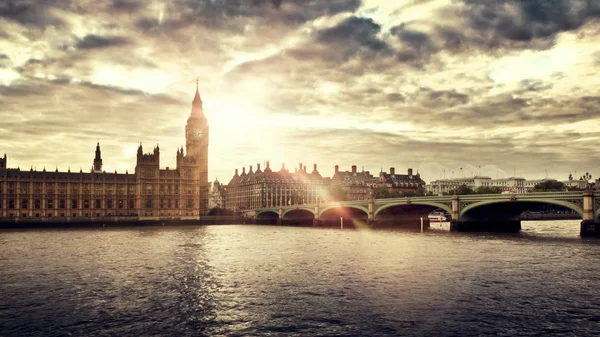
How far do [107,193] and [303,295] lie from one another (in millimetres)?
135974

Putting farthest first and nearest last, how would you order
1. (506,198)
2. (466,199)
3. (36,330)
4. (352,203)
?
(352,203) < (466,199) < (506,198) < (36,330)

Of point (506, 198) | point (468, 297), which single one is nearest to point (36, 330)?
point (468, 297)

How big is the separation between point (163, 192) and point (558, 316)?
473ft

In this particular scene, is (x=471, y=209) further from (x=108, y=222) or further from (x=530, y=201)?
(x=108, y=222)

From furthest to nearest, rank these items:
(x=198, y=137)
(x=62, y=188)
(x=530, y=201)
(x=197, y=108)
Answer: (x=197, y=108)
(x=198, y=137)
(x=62, y=188)
(x=530, y=201)

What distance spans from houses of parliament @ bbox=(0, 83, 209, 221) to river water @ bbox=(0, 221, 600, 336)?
335 feet

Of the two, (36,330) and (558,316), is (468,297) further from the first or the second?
(36,330)

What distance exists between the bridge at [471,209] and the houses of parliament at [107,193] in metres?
27.6

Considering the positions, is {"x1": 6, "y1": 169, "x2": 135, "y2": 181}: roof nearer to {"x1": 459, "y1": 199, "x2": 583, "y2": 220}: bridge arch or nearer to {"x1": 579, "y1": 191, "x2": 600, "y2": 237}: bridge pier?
{"x1": 459, "y1": 199, "x2": 583, "y2": 220}: bridge arch

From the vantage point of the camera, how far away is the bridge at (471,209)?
67000 millimetres

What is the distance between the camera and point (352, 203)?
372ft

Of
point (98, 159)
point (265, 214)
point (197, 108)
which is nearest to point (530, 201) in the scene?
point (265, 214)

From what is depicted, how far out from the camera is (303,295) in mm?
27969

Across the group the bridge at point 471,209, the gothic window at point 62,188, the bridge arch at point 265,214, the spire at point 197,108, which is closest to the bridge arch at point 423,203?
the bridge at point 471,209
